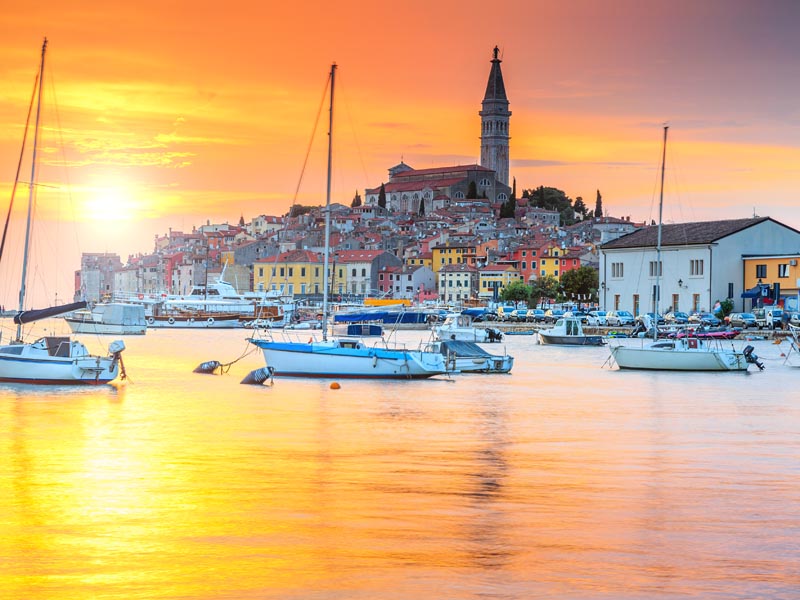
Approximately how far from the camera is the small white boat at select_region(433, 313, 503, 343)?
46.0 m

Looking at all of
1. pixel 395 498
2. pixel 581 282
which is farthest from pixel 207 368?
pixel 581 282

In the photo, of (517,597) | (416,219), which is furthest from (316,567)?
(416,219)

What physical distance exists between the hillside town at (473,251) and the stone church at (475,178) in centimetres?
18

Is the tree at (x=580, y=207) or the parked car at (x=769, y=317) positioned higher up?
the tree at (x=580, y=207)

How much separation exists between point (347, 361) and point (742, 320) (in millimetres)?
30335

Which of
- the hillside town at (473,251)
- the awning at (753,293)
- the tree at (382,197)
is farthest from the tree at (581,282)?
the tree at (382,197)

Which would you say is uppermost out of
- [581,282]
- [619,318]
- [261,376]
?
[581,282]

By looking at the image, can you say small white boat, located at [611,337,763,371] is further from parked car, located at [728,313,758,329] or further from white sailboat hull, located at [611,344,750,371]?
parked car, located at [728,313,758,329]

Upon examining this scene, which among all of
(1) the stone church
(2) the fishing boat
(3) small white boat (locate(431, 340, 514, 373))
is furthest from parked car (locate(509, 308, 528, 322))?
(1) the stone church

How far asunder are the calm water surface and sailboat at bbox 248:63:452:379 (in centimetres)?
337

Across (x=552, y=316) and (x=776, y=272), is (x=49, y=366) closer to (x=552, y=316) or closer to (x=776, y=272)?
(x=776, y=272)

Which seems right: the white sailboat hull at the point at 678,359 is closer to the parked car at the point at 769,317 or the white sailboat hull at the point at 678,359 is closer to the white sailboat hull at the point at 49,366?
the white sailboat hull at the point at 49,366

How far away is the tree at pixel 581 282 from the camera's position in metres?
84.7

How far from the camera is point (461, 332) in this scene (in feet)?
155
